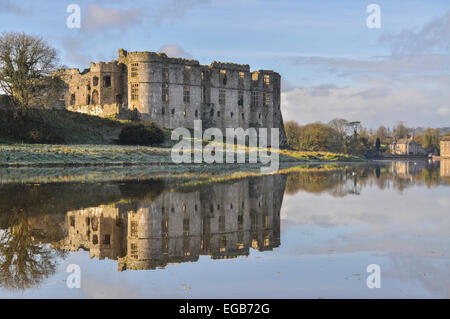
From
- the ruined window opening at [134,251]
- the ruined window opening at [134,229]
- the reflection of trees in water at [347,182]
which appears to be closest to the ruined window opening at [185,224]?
the ruined window opening at [134,229]

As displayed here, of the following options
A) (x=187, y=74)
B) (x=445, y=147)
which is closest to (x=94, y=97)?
(x=187, y=74)

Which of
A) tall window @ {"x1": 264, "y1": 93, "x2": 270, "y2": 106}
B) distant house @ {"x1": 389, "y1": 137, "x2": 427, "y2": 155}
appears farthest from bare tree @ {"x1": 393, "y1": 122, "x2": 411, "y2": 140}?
tall window @ {"x1": 264, "y1": 93, "x2": 270, "y2": 106}

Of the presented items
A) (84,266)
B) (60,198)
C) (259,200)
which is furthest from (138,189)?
(84,266)

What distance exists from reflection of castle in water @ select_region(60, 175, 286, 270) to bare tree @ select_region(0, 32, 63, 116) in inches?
1377

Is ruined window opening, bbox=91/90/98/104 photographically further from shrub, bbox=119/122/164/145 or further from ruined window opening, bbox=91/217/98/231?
ruined window opening, bbox=91/217/98/231

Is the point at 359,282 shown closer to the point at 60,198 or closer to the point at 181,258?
the point at 181,258

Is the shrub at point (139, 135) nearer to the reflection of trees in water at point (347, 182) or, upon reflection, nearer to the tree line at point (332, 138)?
the reflection of trees in water at point (347, 182)

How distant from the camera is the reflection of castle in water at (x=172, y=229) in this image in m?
8.38

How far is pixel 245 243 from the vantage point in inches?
365

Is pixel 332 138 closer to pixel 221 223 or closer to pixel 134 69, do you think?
pixel 134 69

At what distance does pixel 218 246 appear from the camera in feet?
29.3

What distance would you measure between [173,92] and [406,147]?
8555cm

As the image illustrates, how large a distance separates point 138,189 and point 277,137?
192 ft

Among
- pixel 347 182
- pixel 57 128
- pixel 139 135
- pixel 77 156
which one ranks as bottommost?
pixel 347 182
